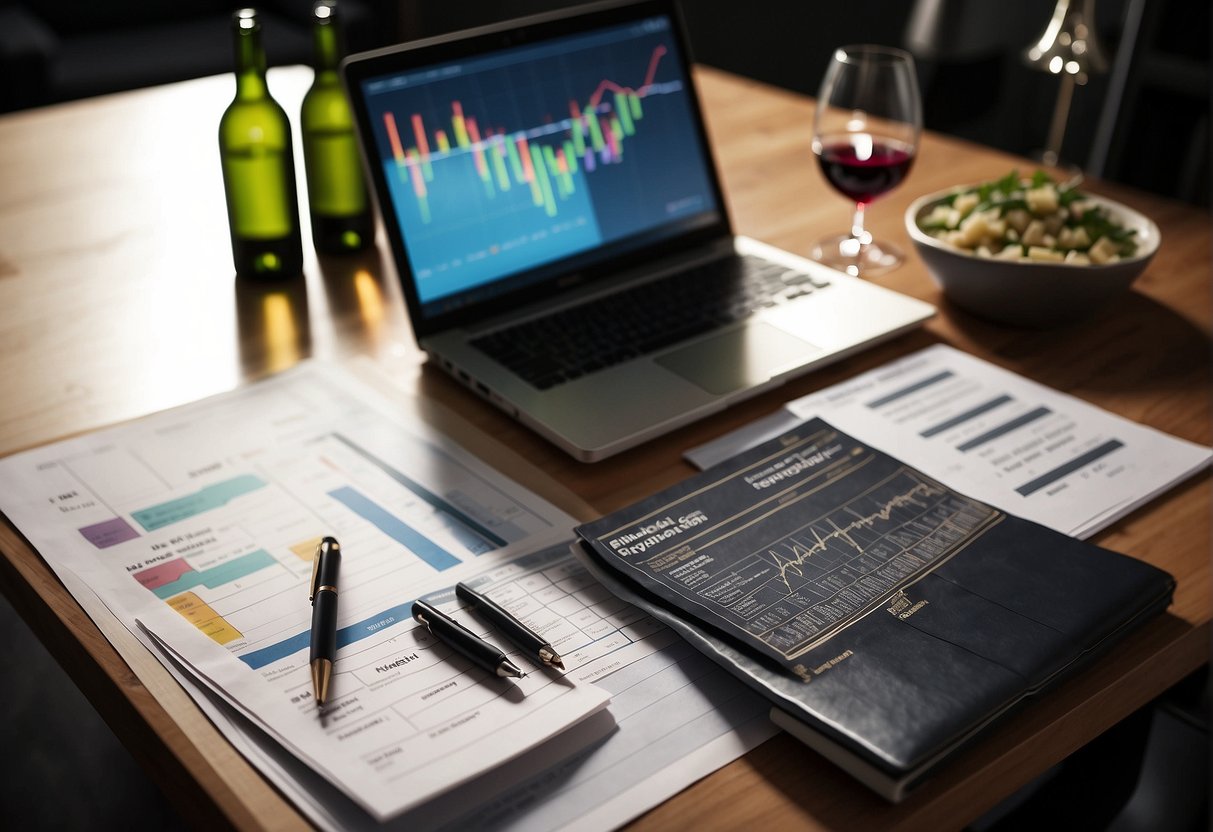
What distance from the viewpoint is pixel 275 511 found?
86 centimetres

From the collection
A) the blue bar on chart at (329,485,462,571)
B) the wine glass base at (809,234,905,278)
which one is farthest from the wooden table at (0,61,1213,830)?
the blue bar on chart at (329,485,462,571)

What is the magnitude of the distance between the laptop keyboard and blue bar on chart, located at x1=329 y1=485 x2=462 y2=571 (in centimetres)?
20

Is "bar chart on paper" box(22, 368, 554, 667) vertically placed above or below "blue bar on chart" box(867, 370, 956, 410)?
below

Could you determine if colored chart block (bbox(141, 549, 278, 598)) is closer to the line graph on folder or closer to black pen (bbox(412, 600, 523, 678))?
black pen (bbox(412, 600, 523, 678))

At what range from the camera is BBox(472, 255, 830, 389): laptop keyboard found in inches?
40.8

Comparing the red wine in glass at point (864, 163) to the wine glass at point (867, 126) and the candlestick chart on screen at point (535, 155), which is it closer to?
the wine glass at point (867, 126)

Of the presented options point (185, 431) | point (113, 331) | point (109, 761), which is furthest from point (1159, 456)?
point (109, 761)

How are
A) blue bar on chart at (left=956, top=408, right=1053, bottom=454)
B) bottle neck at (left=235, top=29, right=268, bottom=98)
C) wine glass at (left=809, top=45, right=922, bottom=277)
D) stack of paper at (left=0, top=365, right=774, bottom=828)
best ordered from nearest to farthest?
stack of paper at (left=0, top=365, right=774, bottom=828) < blue bar on chart at (left=956, top=408, right=1053, bottom=454) < bottle neck at (left=235, top=29, right=268, bottom=98) < wine glass at (left=809, top=45, right=922, bottom=277)

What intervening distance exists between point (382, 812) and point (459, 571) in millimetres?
237

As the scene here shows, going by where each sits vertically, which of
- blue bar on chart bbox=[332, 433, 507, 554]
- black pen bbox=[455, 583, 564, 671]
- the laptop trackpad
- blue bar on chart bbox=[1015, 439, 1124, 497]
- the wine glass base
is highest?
the wine glass base

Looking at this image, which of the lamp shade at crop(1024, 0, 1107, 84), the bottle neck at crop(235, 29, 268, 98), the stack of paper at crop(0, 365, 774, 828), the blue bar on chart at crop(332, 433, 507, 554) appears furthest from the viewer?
the lamp shade at crop(1024, 0, 1107, 84)

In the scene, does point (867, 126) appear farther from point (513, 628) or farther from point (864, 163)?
point (513, 628)

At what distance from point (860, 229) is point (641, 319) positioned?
14.1 inches

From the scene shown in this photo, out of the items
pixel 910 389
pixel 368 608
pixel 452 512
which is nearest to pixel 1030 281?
pixel 910 389
